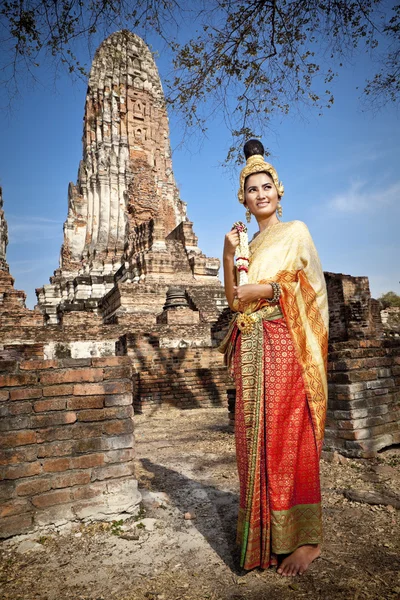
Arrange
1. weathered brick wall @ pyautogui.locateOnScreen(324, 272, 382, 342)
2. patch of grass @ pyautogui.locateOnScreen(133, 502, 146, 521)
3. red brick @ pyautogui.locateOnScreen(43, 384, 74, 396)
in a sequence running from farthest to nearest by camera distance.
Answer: weathered brick wall @ pyautogui.locateOnScreen(324, 272, 382, 342) < patch of grass @ pyautogui.locateOnScreen(133, 502, 146, 521) < red brick @ pyautogui.locateOnScreen(43, 384, 74, 396)

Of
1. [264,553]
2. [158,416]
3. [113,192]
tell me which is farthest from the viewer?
[113,192]

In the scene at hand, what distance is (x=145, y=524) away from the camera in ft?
7.70

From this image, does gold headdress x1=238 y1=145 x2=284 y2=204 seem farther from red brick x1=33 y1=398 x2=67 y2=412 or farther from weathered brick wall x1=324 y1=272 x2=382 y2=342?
weathered brick wall x1=324 y1=272 x2=382 y2=342

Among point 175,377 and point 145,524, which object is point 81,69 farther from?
point 175,377

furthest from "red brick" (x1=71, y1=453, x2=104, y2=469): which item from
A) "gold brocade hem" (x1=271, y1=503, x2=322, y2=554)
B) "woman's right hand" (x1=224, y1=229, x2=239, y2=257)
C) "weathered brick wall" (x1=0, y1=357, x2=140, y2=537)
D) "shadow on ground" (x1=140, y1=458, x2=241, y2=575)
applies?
"woman's right hand" (x1=224, y1=229, x2=239, y2=257)

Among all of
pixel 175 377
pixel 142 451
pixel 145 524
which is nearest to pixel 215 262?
pixel 175 377

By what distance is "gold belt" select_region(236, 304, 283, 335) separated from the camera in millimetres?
1896

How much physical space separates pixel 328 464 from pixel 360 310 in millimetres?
7309

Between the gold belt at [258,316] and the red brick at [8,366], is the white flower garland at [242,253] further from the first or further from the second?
the red brick at [8,366]

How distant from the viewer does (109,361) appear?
2.53m

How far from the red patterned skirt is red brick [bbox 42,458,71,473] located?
108cm

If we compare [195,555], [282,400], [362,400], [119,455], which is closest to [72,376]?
[119,455]

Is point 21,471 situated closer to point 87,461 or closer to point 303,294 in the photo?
point 87,461

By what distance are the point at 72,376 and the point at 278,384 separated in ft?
4.22
